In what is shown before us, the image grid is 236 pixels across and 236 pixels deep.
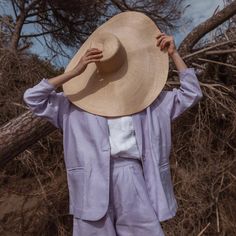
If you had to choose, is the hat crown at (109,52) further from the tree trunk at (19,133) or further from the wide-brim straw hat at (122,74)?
the tree trunk at (19,133)

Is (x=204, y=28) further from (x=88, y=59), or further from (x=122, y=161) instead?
(x=122, y=161)

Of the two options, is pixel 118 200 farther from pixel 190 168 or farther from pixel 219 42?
pixel 219 42

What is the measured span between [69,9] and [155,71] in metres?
3.31

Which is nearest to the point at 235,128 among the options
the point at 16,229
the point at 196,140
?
the point at 196,140

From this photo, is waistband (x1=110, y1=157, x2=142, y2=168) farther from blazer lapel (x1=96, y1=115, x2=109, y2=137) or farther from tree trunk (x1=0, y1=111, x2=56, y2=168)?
tree trunk (x1=0, y1=111, x2=56, y2=168)

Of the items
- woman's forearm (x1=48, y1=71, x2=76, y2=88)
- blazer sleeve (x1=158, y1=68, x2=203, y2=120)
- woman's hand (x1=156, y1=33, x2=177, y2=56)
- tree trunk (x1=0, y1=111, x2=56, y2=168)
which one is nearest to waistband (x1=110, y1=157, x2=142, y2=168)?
Answer: blazer sleeve (x1=158, y1=68, x2=203, y2=120)

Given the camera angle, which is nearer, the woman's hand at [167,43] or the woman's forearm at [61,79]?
the woman's forearm at [61,79]

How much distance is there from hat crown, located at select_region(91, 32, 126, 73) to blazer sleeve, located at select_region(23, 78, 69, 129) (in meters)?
0.21

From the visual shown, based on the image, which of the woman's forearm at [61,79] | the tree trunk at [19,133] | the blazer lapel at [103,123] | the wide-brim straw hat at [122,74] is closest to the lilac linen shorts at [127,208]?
the blazer lapel at [103,123]

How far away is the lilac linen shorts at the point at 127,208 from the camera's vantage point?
5.70 ft

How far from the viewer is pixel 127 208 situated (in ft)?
5.72

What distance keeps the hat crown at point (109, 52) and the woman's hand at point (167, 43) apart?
0.16m

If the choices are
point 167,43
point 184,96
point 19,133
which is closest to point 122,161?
point 184,96

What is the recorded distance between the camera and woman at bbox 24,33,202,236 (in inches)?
68.1
